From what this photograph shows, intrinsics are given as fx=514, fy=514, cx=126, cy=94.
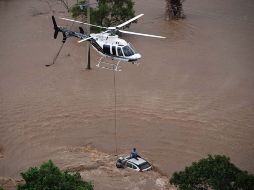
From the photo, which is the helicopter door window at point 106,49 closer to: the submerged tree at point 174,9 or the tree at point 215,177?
the tree at point 215,177

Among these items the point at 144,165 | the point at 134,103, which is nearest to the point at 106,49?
the point at 134,103

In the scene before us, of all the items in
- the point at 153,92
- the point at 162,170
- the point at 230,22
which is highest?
the point at 230,22

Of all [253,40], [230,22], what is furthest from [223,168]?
[230,22]

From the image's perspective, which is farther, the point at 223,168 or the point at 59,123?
the point at 59,123

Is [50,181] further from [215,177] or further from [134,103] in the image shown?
[134,103]

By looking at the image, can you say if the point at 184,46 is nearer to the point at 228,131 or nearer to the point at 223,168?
the point at 228,131

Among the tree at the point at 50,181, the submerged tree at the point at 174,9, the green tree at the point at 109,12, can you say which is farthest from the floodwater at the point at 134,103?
the tree at the point at 50,181
